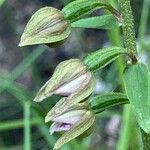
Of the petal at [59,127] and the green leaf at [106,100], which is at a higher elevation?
the petal at [59,127]

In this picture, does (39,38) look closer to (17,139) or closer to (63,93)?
(63,93)

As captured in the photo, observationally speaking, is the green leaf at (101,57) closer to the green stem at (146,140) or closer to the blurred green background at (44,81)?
the green stem at (146,140)

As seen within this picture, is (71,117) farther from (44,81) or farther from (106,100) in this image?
(44,81)

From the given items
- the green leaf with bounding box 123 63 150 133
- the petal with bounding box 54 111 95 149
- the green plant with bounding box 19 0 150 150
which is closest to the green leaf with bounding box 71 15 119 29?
the green plant with bounding box 19 0 150 150

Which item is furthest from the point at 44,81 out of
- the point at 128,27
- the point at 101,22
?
the point at 128,27

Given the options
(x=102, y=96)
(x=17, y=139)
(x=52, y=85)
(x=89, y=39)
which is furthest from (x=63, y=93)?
(x=89, y=39)

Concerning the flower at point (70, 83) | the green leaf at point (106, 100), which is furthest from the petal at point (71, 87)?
the green leaf at point (106, 100)

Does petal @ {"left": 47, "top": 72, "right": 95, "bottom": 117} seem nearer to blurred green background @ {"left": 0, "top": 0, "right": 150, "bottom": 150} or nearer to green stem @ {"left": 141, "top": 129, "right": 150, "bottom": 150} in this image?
green stem @ {"left": 141, "top": 129, "right": 150, "bottom": 150}
